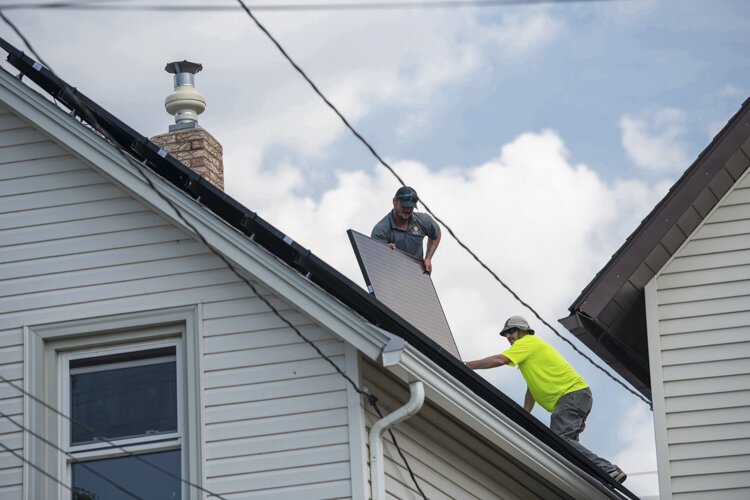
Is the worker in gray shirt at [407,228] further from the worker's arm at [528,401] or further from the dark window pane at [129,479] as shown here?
the dark window pane at [129,479]

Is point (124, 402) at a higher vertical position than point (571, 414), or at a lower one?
lower

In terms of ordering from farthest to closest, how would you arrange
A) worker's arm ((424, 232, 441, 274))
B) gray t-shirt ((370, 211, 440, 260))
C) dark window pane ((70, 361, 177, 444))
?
gray t-shirt ((370, 211, 440, 260))
worker's arm ((424, 232, 441, 274))
dark window pane ((70, 361, 177, 444))

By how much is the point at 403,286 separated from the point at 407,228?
1941 mm

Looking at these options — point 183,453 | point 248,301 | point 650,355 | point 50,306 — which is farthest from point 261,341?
point 650,355

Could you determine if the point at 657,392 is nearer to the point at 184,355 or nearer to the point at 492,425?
the point at 492,425

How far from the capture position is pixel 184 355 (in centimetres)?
1142

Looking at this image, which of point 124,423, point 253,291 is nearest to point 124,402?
point 124,423

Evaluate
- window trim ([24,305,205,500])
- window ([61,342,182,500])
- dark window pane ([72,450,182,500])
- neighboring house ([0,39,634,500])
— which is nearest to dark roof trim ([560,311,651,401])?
neighboring house ([0,39,634,500])

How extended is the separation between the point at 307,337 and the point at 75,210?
2324mm

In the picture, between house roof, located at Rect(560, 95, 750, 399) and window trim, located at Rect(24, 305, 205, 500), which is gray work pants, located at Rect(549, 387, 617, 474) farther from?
window trim, located at Rect(24, 305, 205, 500)

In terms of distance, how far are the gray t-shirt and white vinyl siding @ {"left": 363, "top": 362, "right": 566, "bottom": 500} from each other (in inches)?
118

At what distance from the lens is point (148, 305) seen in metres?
11.5

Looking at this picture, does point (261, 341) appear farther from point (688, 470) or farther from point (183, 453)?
point (688, 470)

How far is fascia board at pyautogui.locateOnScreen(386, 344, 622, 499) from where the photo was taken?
34.7ft
